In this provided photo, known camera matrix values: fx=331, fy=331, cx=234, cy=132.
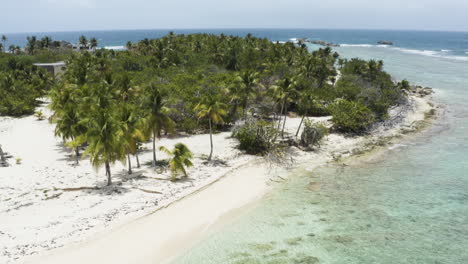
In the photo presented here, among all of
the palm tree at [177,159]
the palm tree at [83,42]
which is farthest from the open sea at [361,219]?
the palm tree at [83,42]

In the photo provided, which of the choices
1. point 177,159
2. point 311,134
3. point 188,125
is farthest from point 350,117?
point 177,159

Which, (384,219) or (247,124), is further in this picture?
(247,124)

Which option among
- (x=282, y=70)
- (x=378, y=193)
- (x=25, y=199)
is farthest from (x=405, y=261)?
(x=282, y=70)

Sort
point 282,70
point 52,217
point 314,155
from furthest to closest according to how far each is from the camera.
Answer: point 282,70 → point 314,155 → point 52,217

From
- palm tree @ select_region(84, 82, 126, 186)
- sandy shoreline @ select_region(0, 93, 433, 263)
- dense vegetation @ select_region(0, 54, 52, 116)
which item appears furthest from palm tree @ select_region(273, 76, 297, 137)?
dense vegetation @ select_region(0, 54, 52, 116)

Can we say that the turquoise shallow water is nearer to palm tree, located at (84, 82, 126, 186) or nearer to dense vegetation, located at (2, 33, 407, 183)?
dense vegetation, located at (2, 33, 407, 183)

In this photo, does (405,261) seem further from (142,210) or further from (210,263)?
(142,210)

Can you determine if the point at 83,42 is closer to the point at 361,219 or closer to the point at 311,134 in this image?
the point at 311,134
